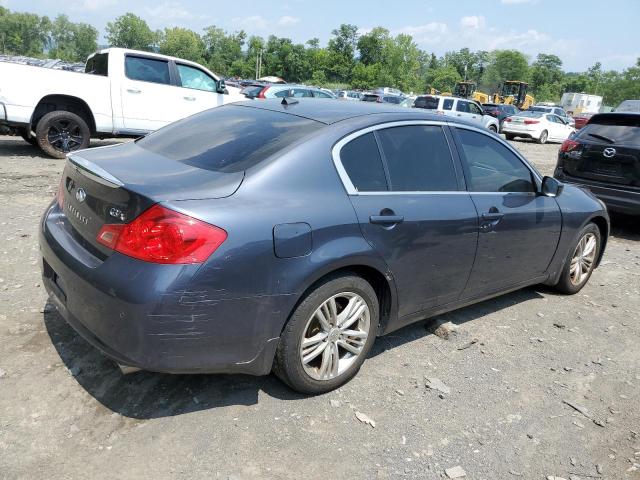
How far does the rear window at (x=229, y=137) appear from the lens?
9.70ft

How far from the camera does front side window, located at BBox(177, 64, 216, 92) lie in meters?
10.4

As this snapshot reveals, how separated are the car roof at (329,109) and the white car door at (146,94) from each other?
21.4ft

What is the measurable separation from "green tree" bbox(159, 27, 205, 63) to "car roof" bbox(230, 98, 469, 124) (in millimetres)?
127499

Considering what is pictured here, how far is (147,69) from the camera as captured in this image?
32.7ft

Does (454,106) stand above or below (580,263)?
above

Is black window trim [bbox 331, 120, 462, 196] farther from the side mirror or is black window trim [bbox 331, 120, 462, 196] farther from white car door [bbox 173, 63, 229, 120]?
white car door [bbox 173, 63, 229, 120]

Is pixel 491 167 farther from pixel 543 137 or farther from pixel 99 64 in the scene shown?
pixel 543 137

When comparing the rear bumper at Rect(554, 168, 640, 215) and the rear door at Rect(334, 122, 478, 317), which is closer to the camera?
the rear door at Rect(334, 122, 478, 317)

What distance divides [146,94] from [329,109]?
7.38m

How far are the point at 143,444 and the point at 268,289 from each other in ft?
3.14

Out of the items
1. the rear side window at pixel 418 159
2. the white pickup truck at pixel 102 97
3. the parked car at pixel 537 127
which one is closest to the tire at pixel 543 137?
the parked car at pixel 537 127

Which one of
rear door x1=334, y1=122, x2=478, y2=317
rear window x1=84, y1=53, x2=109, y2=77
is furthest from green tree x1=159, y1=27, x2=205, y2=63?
rear door x1=334, y1=122, x2=478, y2=317

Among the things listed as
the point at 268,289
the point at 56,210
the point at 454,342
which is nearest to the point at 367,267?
the point at 268,289

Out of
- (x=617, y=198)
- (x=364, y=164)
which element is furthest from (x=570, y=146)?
(x=364, y=164)
